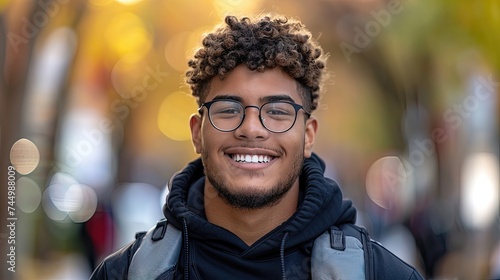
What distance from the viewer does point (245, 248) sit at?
3.93 meters

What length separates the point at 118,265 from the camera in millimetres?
3932

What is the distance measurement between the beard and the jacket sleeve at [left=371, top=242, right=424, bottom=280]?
49 centimetres

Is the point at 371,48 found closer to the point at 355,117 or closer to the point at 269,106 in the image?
the point at 355,117

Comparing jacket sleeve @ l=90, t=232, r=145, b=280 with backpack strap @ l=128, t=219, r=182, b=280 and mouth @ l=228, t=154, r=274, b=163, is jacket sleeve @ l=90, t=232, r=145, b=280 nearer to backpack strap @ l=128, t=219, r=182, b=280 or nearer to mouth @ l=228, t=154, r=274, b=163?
backpack strap @ l=128, t=219, r=182, b=280

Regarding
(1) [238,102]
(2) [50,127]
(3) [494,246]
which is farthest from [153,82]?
(1) [238,102]

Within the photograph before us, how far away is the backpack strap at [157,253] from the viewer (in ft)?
12.4

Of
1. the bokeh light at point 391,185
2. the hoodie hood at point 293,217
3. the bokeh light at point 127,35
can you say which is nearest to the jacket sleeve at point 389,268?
the hoodie hood at point 293,217

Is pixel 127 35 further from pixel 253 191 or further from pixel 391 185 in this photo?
pixel 253 191

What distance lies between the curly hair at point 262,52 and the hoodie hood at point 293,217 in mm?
392

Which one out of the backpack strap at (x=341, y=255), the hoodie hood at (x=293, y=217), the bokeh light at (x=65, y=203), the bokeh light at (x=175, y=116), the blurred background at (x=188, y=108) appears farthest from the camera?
the bokeh light at (x=175, y=116)

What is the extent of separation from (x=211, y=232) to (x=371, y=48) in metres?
10.2

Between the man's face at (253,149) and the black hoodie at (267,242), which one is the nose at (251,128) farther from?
the black hoodie at (267,242)

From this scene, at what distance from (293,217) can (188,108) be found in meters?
18.0

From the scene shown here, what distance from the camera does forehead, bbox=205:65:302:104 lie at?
3.94 metres
